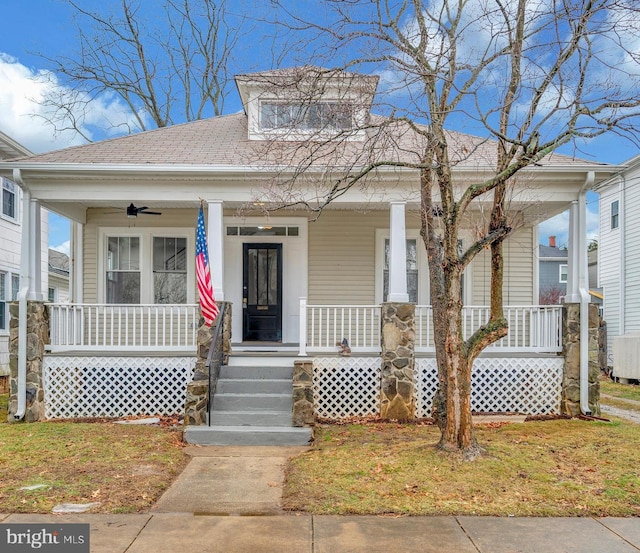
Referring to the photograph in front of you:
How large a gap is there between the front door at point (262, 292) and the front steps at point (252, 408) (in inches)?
73.0

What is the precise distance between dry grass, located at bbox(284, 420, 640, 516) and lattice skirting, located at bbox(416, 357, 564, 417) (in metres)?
1.58

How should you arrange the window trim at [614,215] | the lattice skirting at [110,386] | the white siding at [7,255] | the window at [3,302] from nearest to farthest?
the lattice skirting at [110,386] < the white siding at [7,255] < the window at [3,302] < the window trim at [614,215]

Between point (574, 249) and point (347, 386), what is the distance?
4210 millimetres

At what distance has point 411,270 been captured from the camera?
1048 centimetres

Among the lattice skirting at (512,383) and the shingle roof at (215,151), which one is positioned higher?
the shingle roof at (215,151)

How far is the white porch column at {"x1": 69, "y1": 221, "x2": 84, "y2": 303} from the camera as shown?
10359 mm

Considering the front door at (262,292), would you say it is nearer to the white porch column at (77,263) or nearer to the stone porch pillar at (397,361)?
the stone porch pillar at (397,361)

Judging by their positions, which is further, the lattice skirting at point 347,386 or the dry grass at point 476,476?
the lattice skirting at point 347,386

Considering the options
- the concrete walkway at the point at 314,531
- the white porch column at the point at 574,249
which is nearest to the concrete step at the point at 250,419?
the concrete walkway at the point at 314,531

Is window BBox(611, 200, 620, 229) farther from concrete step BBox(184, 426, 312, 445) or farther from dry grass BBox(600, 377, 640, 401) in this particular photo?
concrete step BBox(184, 426, 312, 445)

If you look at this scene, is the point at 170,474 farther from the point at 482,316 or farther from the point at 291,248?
the point at 482,316

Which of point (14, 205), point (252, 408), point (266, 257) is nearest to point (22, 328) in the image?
point (252, 408)

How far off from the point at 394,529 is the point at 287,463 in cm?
206

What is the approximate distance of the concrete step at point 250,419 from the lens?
7.27 m
